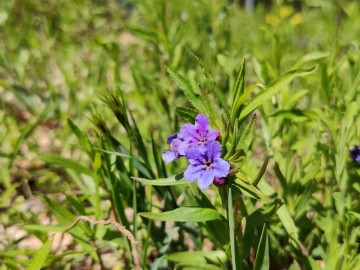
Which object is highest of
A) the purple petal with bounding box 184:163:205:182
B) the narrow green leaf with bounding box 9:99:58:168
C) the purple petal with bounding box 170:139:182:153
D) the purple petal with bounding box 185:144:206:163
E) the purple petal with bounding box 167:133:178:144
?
the narrow green leaf with bounding box 9:99:58:168

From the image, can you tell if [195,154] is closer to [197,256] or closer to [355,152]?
[197,256]

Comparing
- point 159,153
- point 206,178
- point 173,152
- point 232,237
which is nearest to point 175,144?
point 173,152

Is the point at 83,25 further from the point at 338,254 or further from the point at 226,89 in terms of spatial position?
the point at 338,254

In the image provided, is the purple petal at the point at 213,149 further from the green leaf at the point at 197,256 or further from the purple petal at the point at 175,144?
the green leaf at the point at 197,256

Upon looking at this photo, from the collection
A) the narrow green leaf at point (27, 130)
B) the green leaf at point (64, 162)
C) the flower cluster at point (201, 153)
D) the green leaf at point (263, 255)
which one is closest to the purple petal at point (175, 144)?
the flower cluster at point (201, 153)

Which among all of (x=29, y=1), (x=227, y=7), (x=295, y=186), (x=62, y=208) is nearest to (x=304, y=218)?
(x=295, y=186)

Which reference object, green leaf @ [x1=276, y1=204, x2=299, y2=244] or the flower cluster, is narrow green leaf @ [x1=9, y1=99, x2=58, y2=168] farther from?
green leaf @ [x1=276, y1=204, x2=299, y2=244]

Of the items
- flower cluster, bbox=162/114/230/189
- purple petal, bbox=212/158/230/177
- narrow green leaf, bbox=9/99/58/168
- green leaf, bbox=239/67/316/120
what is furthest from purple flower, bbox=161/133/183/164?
→ narrow green leaf, bbox=9/99/58/168
